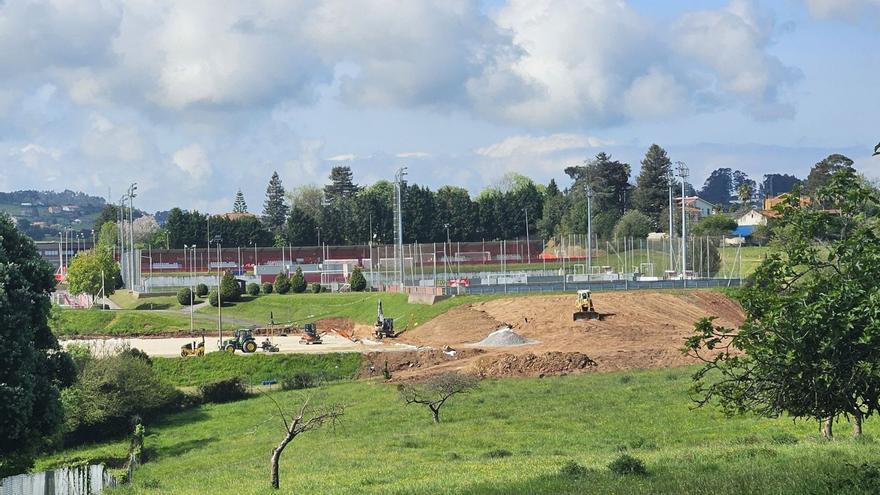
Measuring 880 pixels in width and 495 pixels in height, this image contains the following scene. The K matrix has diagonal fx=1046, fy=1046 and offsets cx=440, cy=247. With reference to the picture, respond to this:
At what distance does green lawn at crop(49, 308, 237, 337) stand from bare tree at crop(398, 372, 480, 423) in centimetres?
4959

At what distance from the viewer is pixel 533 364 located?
5866 centimetres

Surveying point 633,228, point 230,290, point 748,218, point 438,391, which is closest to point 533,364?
point 438,391

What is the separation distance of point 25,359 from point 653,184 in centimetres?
15039

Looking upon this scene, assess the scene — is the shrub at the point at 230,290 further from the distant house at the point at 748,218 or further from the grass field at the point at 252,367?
the distant house at the point at 748,218

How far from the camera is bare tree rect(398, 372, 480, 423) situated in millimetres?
44375

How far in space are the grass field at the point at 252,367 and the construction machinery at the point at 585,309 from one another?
17357 millimetres

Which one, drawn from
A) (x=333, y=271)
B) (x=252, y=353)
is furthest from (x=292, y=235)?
(x=252, y=353)

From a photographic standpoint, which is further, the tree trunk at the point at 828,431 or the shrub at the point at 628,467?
the tree trunk at the point at 828,431

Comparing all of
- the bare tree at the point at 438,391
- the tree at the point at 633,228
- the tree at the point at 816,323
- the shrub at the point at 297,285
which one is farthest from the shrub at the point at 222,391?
the tree at the point at 633,228

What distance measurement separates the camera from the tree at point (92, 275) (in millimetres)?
124750

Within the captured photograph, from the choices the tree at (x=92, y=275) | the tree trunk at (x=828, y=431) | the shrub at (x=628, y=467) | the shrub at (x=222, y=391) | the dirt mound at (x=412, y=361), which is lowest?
the shrub at (x=222, y=391)

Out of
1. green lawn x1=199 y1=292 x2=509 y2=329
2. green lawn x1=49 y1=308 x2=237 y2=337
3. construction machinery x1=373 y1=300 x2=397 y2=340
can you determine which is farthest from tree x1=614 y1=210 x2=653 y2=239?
construction machinery x1=373 y1=300 x2=397 y2=340

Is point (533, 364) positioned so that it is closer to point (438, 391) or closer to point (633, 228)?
point (438, 391)

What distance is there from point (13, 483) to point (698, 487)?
17.5 metres
